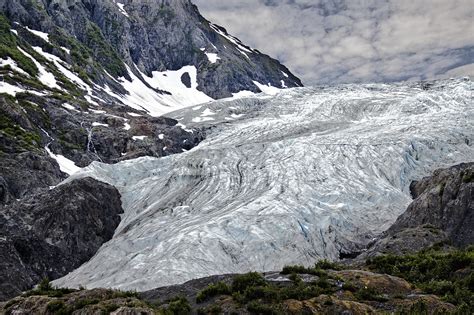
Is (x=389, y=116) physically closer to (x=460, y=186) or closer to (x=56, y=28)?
(x=460, y=186)

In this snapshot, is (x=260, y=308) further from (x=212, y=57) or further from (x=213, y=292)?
(x=212, y=57)

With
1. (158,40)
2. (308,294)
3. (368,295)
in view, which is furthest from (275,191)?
(158,40)

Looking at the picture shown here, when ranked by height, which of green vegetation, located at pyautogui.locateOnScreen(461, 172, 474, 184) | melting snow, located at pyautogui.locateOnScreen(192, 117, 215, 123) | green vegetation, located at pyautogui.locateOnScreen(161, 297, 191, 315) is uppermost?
melting snow, located at pyautogui.locateOnScreen(192, 117, 215, 123)

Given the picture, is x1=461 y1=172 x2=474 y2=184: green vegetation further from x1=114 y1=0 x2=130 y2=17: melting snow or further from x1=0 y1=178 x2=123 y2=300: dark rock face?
x1=114 y1=0 x2=130 y2=17: melting snow

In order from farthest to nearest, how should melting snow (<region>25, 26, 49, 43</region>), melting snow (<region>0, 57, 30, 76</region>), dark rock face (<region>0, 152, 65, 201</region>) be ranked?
1. melting snow (<region>25, 26, 49, 43</region>)
2. melting snow (<region>0, 57, 30, 76</region>)
3. dark rock face (<region>0, 152, 65, 201</region>)

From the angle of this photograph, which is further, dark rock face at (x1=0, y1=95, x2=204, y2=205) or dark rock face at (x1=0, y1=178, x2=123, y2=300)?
dark rock face at (x1=0, y1=95, x2=204, y2=205)

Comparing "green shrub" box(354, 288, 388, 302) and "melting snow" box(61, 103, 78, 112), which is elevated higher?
"melting snow" box(61, 103, 78, 112)

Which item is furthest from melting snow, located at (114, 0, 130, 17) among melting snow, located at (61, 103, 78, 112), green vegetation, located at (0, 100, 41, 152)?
green vegetation, located at (0, 100, 41, 152)
